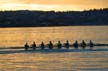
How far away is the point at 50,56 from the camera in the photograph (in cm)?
5769

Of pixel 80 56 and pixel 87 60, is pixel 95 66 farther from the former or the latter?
pixel 80 56

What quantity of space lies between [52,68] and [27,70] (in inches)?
96.6

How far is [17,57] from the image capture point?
5706 centimetres

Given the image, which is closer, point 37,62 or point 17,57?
point 37,62

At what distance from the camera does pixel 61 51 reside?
63.1m

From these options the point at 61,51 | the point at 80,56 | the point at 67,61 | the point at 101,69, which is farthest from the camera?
the point at 61,51

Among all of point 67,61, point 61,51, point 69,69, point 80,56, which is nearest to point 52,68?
point 69,69

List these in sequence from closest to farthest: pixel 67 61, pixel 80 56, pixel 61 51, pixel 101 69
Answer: pixel 101 69
pixel 67 61
pixel 80 56
pixel 61 51

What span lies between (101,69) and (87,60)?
8.00 meters

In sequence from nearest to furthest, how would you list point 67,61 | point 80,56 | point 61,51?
point 67,61
point 80,56
point 61,51

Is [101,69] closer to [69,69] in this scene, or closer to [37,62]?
[69,69]

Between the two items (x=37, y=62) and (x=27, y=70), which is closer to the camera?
(x=27, y=70)

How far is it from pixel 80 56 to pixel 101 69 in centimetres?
1188

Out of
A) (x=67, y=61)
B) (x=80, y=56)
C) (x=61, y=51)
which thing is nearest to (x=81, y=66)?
(x=67, y=61)
